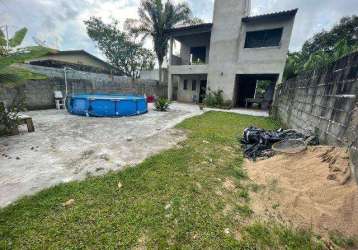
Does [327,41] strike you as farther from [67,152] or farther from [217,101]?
[67,152]

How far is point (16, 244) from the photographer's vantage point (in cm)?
163

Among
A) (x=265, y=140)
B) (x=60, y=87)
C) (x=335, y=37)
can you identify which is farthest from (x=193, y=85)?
(x=335, y=37)

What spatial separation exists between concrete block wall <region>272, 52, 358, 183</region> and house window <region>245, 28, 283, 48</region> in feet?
29.3

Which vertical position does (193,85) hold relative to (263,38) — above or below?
below

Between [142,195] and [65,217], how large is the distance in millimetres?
952

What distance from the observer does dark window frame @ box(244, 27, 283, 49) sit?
1201cm

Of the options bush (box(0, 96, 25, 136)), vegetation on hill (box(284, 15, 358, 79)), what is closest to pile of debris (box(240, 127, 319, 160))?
bush (box(0, 96, 25, 136))

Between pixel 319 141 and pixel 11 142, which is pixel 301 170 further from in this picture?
pixel 11 142

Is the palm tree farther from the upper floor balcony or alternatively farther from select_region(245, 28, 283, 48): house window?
select_region(245, 28, 283, 48): house window

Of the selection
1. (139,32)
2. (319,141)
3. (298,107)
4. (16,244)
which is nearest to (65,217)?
(16,244)

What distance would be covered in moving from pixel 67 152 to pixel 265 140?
4.91 meters

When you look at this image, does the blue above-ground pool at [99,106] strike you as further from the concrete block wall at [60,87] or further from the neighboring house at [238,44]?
the neighboring house at [238,44]

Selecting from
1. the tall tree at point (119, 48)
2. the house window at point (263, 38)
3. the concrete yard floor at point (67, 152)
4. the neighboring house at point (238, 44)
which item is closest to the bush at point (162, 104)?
the concrete yard floor at point (67, 152)

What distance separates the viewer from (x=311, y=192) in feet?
7.98
